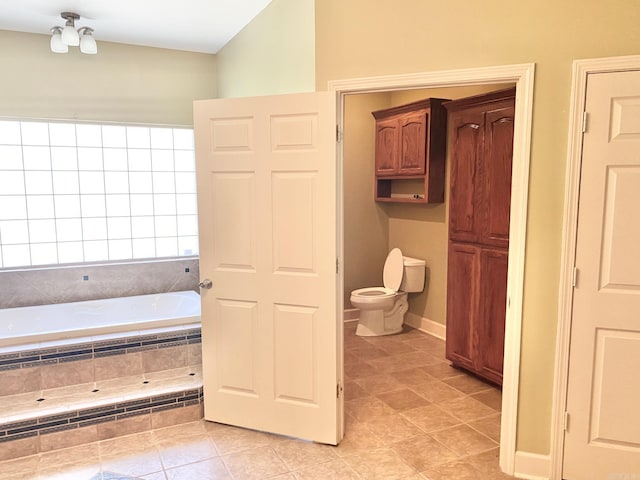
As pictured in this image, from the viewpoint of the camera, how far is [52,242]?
4.48 metres

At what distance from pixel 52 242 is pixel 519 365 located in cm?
418

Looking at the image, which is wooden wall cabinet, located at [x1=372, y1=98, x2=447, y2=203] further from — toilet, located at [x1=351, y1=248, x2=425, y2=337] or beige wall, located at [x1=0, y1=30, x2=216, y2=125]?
beige wall, located at [x1=0, y1=30, x2=216, y2=125]

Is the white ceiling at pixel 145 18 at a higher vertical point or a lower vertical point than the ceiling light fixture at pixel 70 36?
higher

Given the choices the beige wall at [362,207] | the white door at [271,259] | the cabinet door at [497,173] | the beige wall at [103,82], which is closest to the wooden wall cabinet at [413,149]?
the beige wall at [362,207]

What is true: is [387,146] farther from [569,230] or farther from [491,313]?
[569,230]

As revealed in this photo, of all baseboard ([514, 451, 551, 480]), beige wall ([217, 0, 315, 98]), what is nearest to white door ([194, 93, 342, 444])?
beige wall ([217, 0, 315, 98])

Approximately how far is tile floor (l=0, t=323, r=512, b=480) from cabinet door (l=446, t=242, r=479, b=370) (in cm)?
38

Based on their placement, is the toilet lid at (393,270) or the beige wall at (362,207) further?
the beige wall at (362,207)

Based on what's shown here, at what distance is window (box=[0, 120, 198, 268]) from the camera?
432 centimetres

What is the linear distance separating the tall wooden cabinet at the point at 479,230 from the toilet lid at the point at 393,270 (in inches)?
40.0

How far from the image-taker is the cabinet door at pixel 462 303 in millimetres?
3688

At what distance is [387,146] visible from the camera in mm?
5027

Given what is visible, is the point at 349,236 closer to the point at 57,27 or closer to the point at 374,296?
the point at 374,296

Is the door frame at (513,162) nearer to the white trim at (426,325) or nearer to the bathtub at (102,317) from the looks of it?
the bathtub at (102,317)
